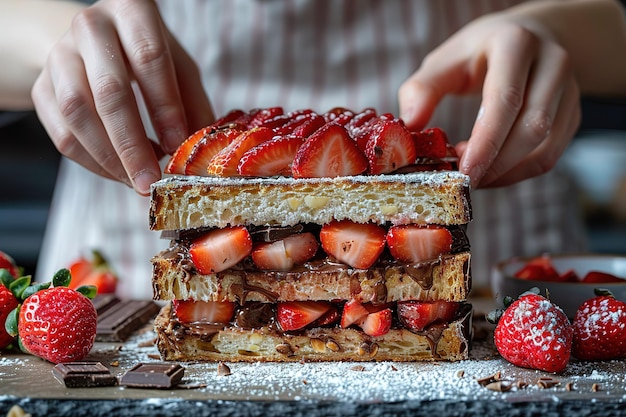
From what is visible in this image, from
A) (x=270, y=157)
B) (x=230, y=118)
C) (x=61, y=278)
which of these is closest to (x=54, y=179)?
(x=230, y=118)

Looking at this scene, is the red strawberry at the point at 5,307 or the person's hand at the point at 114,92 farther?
the person's hand at the point at 114,92

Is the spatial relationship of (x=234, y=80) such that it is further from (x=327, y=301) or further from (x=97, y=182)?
(x=327, y=301)

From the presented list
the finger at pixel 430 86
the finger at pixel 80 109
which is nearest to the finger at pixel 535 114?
the finger at pixel 430 86

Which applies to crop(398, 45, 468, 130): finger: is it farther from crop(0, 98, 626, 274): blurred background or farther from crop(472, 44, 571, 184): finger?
crop(0, 98, 626, 274): blurred background

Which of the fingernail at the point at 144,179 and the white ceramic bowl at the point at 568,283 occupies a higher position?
the fingernail at the point at 144,179

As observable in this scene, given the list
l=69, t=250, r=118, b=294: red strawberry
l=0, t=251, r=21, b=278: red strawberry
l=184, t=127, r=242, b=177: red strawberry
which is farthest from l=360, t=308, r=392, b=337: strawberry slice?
l=69, t=250, r=118, b=294: red strawberry

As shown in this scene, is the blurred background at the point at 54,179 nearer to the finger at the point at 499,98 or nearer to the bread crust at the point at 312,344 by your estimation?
the finger at the point at 499,98

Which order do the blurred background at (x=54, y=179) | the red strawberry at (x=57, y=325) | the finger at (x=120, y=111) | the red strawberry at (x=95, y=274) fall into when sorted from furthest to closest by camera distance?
the blurred background at (x=54, y=179)
the red strawberry at (x=95, y=274)
the finger at (x=120, y=111)
the red strawberry at (x=57, y=325)
